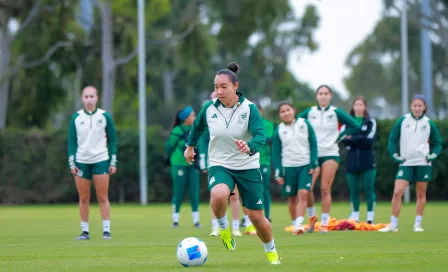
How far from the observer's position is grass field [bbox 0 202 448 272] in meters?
11.1

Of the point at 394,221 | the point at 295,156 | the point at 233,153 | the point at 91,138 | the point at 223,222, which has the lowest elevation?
the point at 394,221

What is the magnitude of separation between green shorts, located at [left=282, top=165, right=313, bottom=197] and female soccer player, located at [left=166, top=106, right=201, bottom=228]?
2989 millimetres

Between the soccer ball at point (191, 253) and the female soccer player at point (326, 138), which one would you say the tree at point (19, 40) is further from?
the soccer ball at point (191, 253)

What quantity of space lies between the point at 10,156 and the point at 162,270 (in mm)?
23711

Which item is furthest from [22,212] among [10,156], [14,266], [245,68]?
[245,68]

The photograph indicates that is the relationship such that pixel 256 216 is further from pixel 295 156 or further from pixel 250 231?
pixel 250 231

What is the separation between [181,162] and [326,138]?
10.7 ft

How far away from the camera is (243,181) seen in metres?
11.2

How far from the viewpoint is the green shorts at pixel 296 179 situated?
1662 cm

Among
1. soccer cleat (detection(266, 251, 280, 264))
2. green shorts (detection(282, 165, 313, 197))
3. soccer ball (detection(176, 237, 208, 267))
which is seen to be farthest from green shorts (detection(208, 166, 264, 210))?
green shorts (detection(282, 165, 313, 197))

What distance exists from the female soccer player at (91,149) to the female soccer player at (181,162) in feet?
11.5

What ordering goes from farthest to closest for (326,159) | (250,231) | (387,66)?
(387,66), (326,159), (250,231)

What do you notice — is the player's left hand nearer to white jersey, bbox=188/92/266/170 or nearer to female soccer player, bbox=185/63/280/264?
female soccer player, bbox=185/63/280/264

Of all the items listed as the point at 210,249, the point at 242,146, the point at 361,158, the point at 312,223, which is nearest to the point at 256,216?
the point at 242,146
